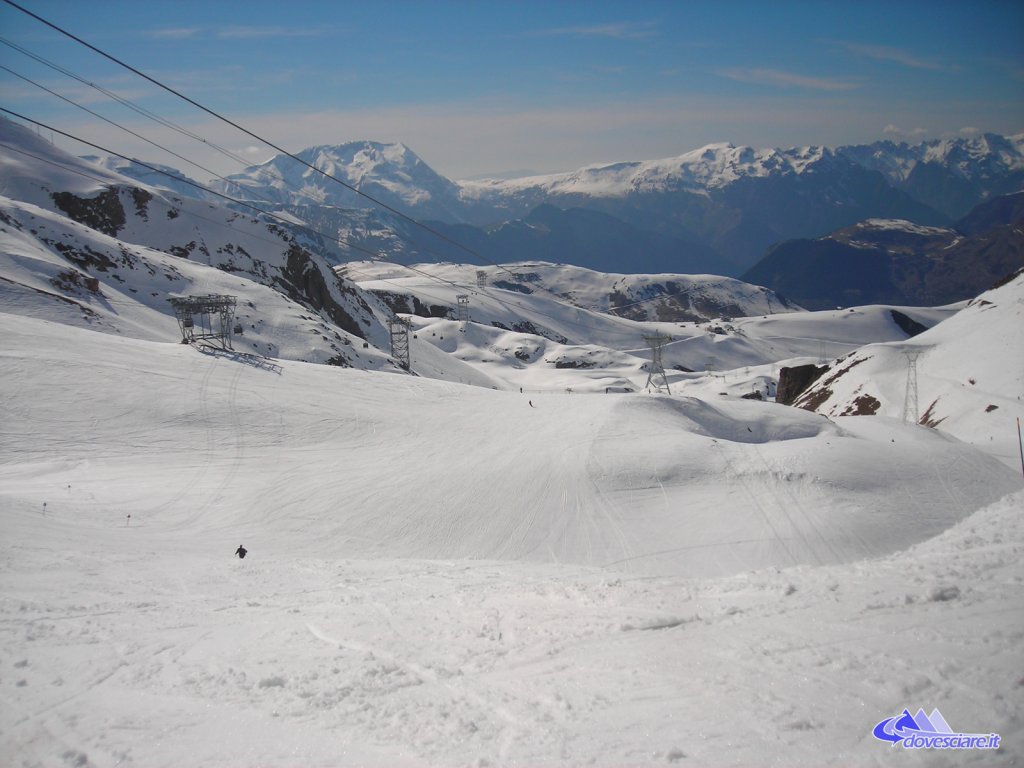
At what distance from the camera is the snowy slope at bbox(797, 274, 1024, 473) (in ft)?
182

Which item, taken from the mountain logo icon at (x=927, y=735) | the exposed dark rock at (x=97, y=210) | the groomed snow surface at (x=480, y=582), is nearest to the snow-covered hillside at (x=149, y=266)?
the exposed dark rock at (x=97, y=210)

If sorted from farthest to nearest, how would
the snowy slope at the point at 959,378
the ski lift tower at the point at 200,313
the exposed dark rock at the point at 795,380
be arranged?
1. the exposed dark rock at the point at 795,380
2. the ski lift tower at the point at 200,313
3. the snowy slope at the point at 959,378

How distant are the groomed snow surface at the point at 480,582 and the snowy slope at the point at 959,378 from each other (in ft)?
70.1

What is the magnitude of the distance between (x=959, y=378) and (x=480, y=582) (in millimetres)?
72324

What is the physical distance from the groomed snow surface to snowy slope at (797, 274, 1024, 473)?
70.1 ft

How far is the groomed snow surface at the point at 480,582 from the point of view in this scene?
9344 mm

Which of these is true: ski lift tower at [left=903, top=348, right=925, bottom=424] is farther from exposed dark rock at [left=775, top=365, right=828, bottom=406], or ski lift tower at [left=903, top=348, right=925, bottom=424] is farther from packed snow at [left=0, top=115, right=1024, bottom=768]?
exposed dark rock at [left=775, top=365, right=828, bottom=406]

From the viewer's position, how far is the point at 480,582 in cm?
1916

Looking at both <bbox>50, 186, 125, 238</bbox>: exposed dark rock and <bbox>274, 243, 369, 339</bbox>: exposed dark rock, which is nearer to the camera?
<bbox>274, 243, 369, 339</bbox>: exposed dark rock

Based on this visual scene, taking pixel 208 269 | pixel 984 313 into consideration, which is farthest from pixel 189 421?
pixel 984 313

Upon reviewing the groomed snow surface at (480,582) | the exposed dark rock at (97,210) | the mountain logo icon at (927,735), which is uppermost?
the exposed dark rock at (97,210)

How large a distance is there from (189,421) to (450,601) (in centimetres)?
2772

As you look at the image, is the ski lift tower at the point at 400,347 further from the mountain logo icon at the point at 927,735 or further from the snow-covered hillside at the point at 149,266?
the mountain logo icon at the point at 927,735

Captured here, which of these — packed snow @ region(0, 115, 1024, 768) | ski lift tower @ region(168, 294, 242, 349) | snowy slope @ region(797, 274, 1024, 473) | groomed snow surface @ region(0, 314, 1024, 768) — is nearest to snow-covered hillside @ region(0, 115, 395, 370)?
packed snow @ region(0, 115, 1024, 768)
